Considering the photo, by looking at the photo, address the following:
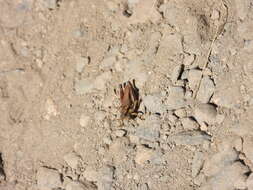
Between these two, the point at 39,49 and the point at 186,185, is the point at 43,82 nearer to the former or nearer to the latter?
the point at 39,49

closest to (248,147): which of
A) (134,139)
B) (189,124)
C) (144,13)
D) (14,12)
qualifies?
(189,124)

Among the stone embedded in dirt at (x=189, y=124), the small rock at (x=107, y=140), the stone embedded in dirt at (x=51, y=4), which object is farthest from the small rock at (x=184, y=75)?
the stone embedded in dirt at (x=51, y=4)

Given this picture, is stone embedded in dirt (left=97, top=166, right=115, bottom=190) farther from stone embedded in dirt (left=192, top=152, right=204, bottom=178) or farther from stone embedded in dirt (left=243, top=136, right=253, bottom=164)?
stone embedded in dirt (left=243, top=136, right=253, bottom=164)

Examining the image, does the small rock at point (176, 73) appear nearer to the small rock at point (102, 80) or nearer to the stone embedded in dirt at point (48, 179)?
the small rock at point (102, 80)

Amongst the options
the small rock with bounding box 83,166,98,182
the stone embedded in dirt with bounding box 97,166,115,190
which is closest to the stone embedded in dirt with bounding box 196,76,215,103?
the stone embedded in dirt with bounding box 97,166,115,190

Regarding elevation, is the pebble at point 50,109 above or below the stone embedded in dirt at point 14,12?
below

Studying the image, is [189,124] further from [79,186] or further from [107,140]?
[79,186]
